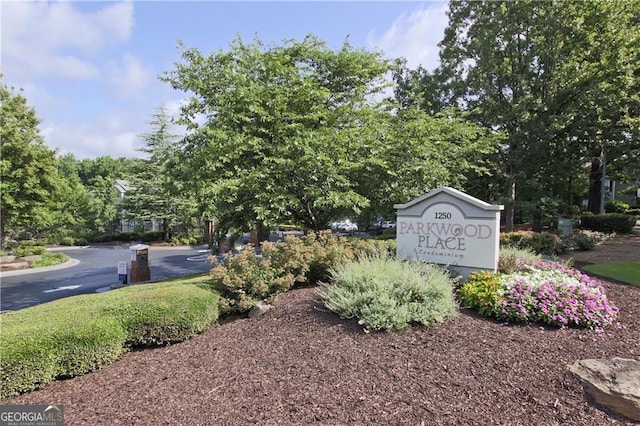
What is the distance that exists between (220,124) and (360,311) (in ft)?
17.2

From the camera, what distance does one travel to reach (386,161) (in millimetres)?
7793

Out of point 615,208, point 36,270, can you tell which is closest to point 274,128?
point 36,270

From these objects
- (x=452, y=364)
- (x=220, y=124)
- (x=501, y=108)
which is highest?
(x=501, y=108)

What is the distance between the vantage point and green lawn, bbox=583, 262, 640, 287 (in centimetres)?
651

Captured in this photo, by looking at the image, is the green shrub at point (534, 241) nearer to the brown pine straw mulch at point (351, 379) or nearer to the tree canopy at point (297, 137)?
the tree canopy at point (297, 137)

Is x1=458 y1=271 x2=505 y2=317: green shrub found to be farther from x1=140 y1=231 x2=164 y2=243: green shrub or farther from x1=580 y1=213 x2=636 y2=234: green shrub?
x1=140 y1=231 x2=164 y2=243: green shrub

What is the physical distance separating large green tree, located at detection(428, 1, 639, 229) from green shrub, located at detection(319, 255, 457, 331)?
11.5 meters

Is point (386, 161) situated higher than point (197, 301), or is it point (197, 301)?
point (386, 161)

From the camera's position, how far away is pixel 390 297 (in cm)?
417

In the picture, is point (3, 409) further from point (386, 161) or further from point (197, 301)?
point (386, 161)

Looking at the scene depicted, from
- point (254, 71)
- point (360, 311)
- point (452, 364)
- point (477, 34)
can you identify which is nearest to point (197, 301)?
point (360, 311)

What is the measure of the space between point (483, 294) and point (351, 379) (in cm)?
229

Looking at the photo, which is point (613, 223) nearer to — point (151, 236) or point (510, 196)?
point (510, 196)

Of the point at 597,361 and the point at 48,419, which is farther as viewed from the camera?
the point at 597,361
